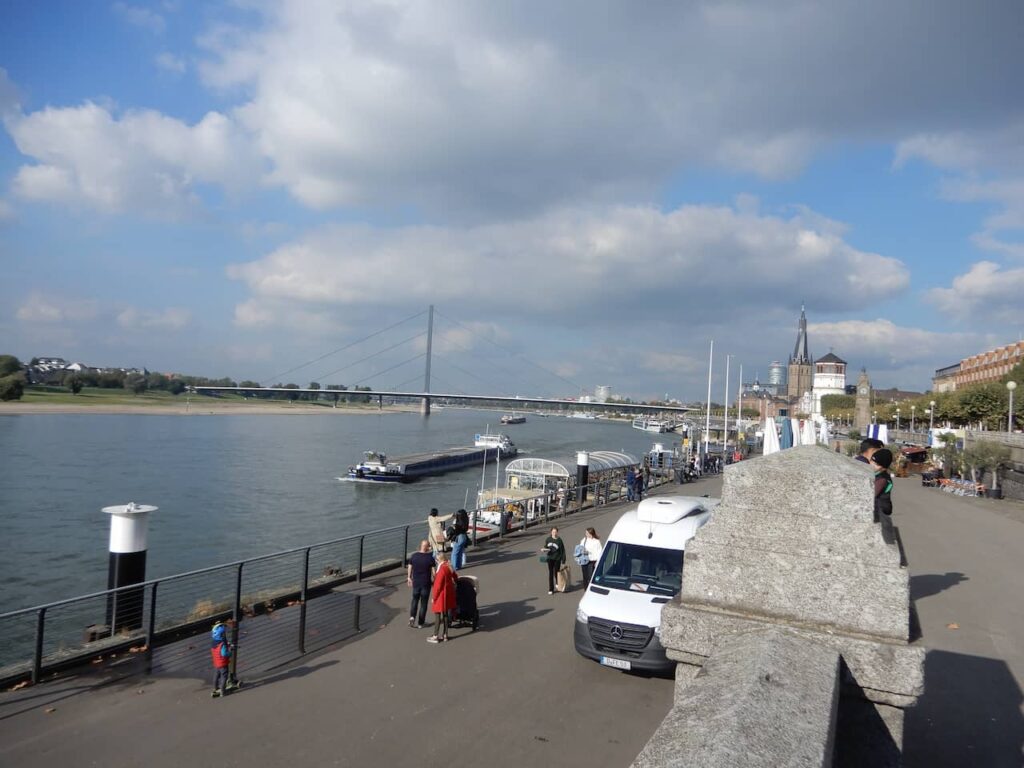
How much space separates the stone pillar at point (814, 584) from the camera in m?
2.80

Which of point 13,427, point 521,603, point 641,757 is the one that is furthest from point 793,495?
point 13,427

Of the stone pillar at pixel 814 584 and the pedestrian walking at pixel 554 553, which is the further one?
the pedestrian walking at pixel 554 553

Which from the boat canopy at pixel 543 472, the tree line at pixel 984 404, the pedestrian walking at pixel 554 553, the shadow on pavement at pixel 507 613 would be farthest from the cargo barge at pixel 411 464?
the tree line at pixel 984 404

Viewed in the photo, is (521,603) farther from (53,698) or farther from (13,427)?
(13,427)

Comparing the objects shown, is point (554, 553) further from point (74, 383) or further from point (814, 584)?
point (74, 383)

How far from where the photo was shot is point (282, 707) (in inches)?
262

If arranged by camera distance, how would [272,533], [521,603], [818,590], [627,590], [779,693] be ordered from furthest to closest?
[272,533], [521,603], [627,590], [818,590], [779,693]

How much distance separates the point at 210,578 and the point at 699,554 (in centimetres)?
2002

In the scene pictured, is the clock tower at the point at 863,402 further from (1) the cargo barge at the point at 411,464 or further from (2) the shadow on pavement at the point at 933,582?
(2) the shadow on pavement at the point at 933,582

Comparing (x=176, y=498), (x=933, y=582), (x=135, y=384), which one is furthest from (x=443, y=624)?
(x=135, y=384)

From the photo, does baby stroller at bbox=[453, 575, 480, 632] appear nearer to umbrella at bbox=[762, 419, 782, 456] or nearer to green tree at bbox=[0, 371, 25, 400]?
umbrella at bbox=[762, 419, 782, 456]

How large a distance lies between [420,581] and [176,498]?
30.9m

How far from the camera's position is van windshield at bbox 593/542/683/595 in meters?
8.34

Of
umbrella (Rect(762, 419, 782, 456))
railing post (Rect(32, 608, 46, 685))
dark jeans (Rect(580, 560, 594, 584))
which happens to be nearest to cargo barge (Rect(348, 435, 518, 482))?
umbrella (Rect(762, 419, 782, 456))
